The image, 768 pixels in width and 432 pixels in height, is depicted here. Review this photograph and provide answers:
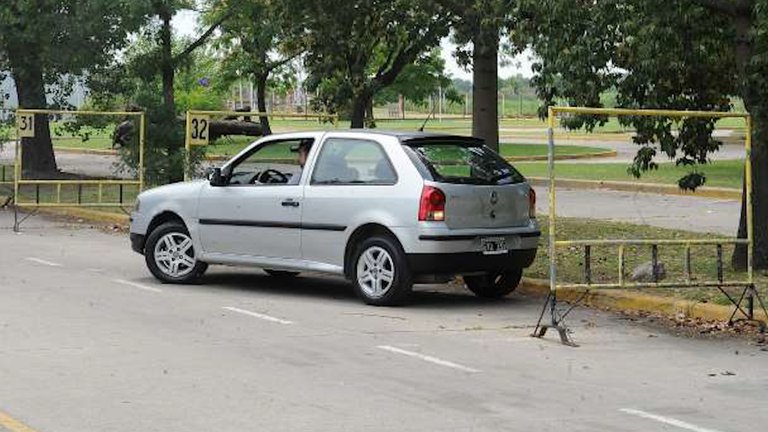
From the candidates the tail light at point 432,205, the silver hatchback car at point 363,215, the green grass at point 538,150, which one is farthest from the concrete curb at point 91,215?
the green grass at point 538,150

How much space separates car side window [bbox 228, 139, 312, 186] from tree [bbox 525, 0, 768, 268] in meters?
2.79

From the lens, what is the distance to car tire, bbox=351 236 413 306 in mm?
11523

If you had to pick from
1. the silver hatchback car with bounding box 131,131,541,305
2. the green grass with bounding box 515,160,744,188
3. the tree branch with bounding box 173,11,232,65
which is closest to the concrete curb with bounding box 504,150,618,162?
the green grass with bounding box 515,160,744,188

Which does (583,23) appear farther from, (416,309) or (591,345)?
(591,345)

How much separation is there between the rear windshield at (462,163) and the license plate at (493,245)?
1.74 ft

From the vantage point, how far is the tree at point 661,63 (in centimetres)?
1244

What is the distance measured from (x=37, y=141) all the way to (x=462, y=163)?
767 inches

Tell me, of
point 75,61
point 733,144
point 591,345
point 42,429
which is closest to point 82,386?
point 42,429

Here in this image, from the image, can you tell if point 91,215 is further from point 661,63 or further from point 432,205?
point 661,63

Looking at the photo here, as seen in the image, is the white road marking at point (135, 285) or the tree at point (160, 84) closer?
the white road marking at point (135, 285)

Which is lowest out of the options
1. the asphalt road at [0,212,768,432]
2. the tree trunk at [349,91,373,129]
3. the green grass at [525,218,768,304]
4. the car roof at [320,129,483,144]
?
the asphalt road at [0,212,768,432]

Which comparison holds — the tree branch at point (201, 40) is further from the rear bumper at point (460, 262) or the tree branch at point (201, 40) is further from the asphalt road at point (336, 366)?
the rear bumper at point (460, 262)

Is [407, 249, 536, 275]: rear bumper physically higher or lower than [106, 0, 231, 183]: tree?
lower

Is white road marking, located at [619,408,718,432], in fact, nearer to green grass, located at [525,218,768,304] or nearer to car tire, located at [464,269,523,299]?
green grass, located at [525,218,768,304]
